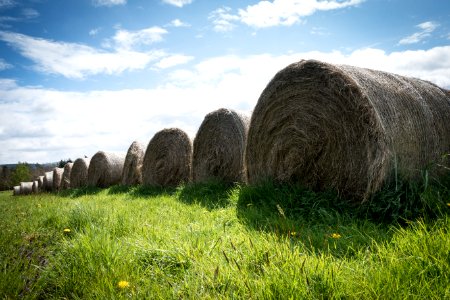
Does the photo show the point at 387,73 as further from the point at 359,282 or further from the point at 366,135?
the point at 359,282

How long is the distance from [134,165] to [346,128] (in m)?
9.70

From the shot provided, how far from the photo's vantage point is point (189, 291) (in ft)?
7.24

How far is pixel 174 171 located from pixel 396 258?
28.9ft

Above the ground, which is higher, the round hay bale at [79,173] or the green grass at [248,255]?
the green grass at [248,255]

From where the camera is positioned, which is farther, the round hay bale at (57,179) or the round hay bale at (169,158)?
the round hay bale at (57,179)

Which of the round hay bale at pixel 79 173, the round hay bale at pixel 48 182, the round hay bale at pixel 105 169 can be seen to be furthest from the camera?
the round hay bale at pixel 48 182

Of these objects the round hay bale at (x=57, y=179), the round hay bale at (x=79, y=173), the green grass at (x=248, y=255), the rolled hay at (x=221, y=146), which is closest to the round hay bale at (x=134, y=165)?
the rolled hay at (x=221, y=146)

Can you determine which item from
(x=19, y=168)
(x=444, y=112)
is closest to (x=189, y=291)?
(x=444, y=112)

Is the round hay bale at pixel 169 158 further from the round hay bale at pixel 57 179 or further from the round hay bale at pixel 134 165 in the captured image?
Answer: the round hay bale at pixel 57 179

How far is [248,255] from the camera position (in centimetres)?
266

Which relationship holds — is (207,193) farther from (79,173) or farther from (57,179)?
(57,179)

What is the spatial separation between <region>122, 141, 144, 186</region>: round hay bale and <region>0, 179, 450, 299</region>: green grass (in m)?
7.87

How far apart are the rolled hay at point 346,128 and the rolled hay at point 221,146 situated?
171cm

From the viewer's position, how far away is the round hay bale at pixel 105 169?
594 inches
